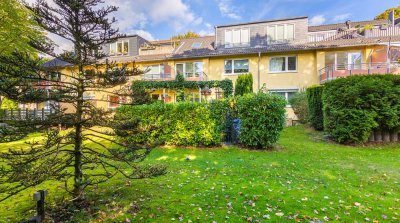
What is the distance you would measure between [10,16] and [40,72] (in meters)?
13.7

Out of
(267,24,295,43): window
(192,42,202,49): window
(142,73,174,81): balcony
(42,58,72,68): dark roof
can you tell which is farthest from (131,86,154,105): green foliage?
(192,42,202,49): window

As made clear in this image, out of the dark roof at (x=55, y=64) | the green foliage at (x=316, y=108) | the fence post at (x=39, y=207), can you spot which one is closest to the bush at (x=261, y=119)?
the green foliage at (x=316, y=108)

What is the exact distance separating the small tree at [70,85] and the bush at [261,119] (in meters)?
5.95

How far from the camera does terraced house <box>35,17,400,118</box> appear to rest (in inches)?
761

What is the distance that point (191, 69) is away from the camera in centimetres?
2398

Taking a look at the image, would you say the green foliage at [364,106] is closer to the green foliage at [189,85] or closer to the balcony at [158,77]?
the green foliage at [189,85]

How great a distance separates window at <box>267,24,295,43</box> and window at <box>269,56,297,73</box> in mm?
2117

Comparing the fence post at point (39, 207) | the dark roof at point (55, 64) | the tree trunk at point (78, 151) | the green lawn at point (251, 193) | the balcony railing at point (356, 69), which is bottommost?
the green lawn at point (251, 193)

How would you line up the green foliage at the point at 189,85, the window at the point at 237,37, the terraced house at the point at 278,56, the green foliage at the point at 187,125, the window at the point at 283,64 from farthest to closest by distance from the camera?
the window at the point at 237,37 < the window at the point at 283,64 < the terraced house at the point at 278,56 < the green foliage at the point at 189,85 < the green foliage at the point at 187,125

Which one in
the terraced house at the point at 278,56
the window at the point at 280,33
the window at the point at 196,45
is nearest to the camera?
the terraced house at the point at 278,56

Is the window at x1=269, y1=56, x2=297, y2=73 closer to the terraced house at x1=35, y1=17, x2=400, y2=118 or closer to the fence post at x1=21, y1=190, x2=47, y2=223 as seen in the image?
the terraced house at x1=35, y1=17, x2=400, y2=118

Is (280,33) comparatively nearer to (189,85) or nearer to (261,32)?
(261,32)

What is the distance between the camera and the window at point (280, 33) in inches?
869

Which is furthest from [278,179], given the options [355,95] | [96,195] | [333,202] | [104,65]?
[355,95]
